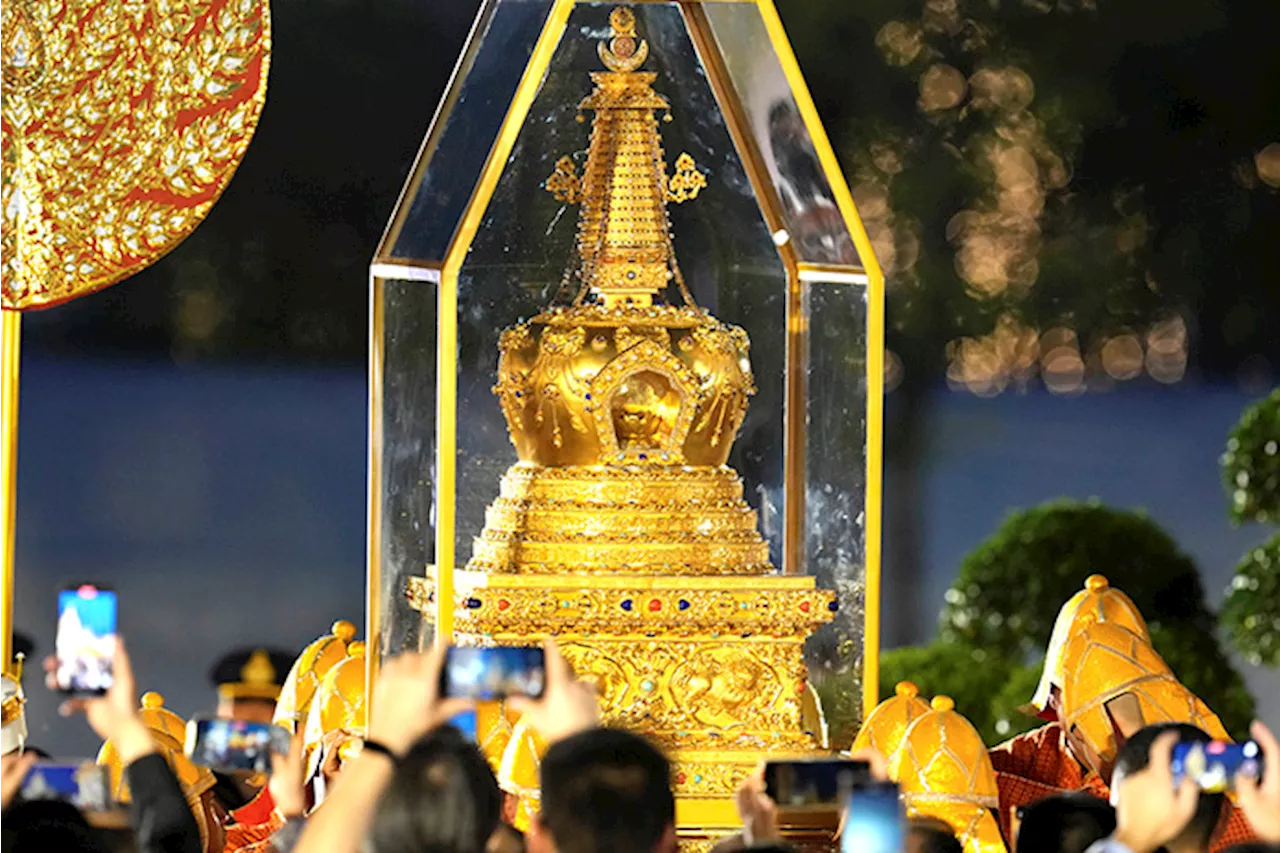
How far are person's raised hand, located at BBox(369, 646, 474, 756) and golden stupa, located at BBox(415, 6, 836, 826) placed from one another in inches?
102

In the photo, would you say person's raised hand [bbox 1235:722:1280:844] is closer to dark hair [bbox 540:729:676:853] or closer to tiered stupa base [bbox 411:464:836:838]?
dark hair [bbox 540:729:676:853]

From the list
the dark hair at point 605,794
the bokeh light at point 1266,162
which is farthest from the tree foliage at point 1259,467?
the dark hair at point 605,794

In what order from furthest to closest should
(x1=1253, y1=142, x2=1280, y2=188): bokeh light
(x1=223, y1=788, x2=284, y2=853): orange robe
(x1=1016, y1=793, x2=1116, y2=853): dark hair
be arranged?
1. (x1=1253, y1=142, x2=1280, y2=188): bokeh light
2. (x1=223, y1=788, x2=284, y2=853): orange robe
3. (x1=1016, y1=793, x2=1116, y2=853): dark hair

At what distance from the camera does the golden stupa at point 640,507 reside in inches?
310

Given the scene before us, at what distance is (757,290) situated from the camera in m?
8.42

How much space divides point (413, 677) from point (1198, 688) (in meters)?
7.15

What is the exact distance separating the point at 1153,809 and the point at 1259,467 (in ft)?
20.9

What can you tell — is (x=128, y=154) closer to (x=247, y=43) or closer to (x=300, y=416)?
(x=247, y=43)

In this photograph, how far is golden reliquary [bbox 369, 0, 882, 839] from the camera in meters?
7.76

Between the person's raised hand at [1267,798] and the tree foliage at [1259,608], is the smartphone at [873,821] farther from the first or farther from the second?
the tree foliage at [1259,608]

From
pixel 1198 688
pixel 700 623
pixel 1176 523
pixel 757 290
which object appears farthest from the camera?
pixel 1176 523

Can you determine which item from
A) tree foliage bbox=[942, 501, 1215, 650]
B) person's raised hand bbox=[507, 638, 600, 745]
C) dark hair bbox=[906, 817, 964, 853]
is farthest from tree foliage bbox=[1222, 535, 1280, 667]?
person's raised hand bbox=[507, 638, 600, 745]

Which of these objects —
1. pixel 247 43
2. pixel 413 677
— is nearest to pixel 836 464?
pixel 247 43

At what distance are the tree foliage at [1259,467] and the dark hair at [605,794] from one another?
22.4ft
